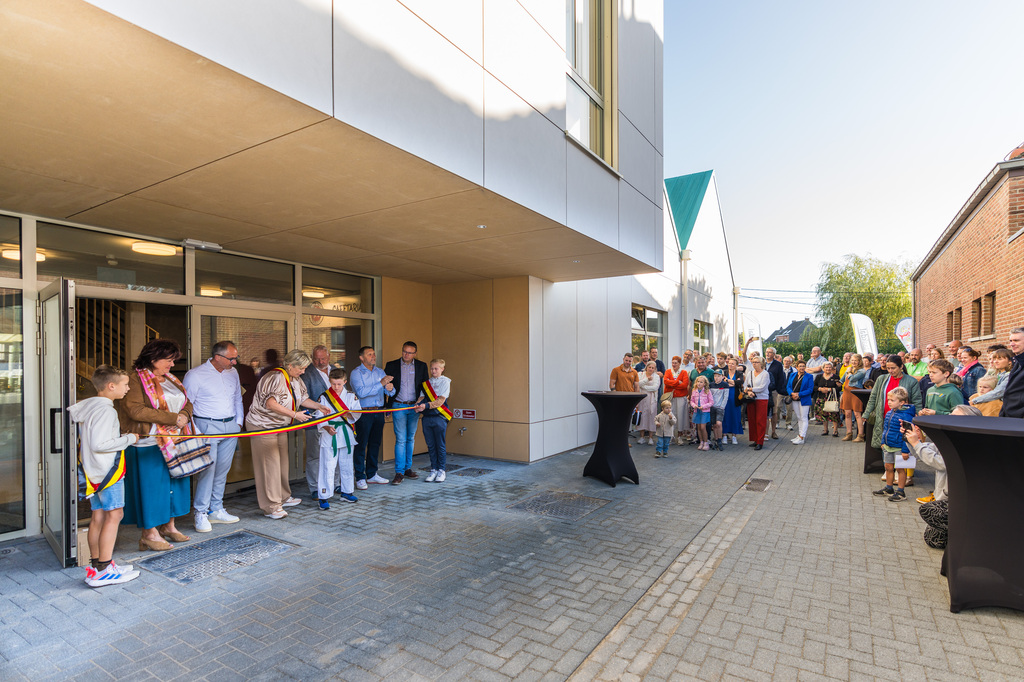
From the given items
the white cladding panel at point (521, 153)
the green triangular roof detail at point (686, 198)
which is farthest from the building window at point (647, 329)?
the white cladding panel at point (521, 153)

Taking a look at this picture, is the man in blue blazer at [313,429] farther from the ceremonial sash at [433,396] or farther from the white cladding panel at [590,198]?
the white cladding panel at [590,198]

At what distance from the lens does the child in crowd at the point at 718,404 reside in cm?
1052

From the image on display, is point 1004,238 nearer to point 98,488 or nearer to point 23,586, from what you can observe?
point 98,488

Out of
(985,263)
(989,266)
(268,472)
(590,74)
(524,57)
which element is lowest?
(268,472)

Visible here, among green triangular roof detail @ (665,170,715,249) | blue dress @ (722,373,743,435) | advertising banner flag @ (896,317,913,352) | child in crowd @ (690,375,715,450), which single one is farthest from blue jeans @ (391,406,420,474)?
advertising banner flag @ (896,317,913,352)

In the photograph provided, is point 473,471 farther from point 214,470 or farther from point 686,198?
point 686,198

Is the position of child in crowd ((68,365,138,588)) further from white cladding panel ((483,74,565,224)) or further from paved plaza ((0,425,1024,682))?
white cladding panel ((483,74,565,224))

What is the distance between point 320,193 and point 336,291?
158 inches

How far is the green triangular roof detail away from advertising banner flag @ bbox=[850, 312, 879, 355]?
6771 mm

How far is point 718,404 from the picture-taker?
1060 cm

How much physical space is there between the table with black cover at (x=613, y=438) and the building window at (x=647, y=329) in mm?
6822

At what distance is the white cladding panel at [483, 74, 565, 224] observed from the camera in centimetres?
488

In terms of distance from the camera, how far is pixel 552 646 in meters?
3.19

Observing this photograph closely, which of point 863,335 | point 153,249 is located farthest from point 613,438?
point 863,335
